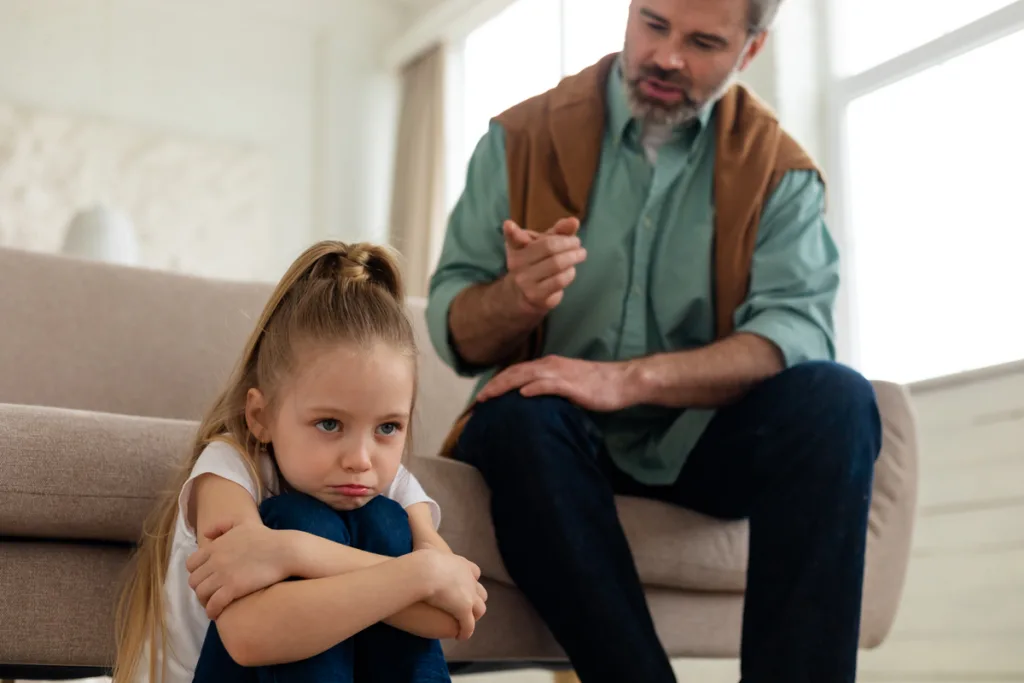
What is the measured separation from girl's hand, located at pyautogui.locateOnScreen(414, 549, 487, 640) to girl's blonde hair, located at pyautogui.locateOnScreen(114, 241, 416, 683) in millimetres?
213

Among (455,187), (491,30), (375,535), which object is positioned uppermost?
(491,30)

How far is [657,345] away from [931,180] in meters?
1.56

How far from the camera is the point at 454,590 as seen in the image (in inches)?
38.6

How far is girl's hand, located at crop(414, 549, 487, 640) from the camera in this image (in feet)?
3.20

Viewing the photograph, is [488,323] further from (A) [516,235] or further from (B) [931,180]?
(B) [931,180]

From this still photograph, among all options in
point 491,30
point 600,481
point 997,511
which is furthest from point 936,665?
point 491,30

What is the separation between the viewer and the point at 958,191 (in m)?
2.77

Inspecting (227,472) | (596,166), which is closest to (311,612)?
(227,472)

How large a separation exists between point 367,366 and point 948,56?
230 cm

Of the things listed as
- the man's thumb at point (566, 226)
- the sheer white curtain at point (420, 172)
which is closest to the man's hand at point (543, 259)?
the man's thumb at point (566, 226)

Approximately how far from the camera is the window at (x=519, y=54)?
404cm

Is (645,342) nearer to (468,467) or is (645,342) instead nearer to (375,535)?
(468,467)

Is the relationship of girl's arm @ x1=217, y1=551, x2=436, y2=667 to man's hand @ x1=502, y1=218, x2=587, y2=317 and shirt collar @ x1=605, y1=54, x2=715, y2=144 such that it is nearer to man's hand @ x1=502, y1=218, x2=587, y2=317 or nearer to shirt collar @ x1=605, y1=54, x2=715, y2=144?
man's hand @ x1=502, y1=218, x2=587, y2=317

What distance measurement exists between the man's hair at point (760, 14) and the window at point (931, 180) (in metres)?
1.24
